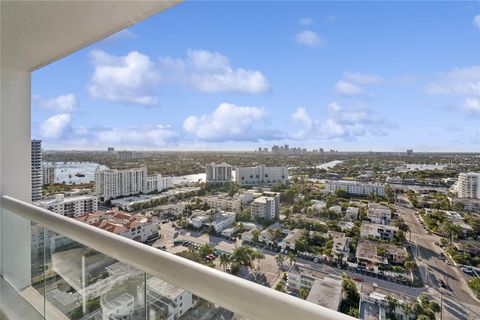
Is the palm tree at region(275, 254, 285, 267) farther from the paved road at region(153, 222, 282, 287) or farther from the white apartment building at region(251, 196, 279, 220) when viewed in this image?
the white apartment building at region(251, 196, 279, 220)

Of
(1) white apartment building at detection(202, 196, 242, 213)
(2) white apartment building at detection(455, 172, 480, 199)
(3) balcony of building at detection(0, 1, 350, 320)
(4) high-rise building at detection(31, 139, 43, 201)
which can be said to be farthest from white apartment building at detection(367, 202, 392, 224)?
(4) high-rise building at detection(31, 139, 43, 201)

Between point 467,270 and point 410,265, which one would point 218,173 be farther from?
point 467,270

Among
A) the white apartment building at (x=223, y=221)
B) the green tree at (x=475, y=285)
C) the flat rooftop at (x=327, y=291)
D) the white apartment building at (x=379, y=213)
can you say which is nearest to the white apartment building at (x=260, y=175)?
the white apartment building at (x=223, y=221)

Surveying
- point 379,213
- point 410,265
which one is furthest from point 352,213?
point 410,265

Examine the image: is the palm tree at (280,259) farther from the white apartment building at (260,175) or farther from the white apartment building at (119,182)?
the white apartment building at (119,182)

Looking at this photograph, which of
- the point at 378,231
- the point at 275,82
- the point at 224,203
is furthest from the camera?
the point at 275,82

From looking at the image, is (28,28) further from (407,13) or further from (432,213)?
(432,213)

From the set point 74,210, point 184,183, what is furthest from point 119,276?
point 74,210
